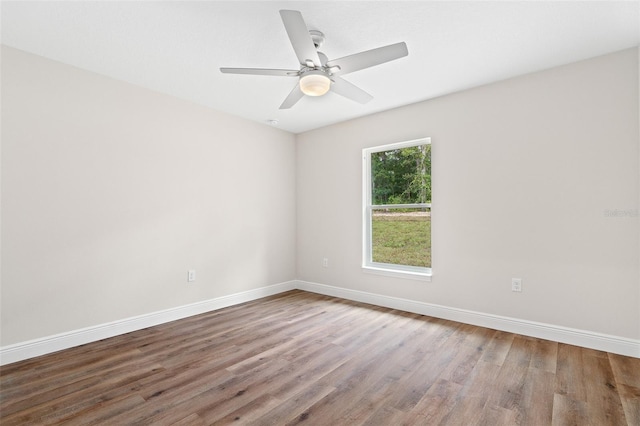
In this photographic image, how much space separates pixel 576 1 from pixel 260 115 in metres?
3.29

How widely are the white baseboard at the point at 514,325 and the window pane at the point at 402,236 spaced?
50 cm

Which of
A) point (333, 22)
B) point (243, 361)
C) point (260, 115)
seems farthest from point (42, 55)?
point (243, 361)

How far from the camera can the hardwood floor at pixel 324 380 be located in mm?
1823

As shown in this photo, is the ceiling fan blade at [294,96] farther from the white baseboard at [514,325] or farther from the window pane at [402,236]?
the white baseboard at [514,325]

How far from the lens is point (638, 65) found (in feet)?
8.25

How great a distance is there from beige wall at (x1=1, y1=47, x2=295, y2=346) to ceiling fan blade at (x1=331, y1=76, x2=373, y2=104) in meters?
2.03

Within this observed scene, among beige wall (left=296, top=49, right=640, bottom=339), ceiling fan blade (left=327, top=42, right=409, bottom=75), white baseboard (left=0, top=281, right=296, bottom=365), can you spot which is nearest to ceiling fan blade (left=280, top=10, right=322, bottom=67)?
ceiling fan blade (left=327, top=42, right=409, bottom=75)

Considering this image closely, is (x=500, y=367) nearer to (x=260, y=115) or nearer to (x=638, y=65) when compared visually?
(x=638, y=65)

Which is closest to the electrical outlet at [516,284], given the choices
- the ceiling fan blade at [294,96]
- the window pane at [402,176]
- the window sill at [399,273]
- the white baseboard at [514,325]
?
the white baseboard at [514,325]

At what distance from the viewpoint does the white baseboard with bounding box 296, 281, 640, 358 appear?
2574 mm

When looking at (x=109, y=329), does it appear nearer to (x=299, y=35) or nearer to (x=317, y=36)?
(x=299, y=35)

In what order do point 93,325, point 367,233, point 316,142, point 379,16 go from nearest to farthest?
1. point 379,16
2. point 93,325
3. point 367,233
4. point 316,142

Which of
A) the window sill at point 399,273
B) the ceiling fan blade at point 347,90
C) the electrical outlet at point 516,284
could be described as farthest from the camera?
the window sill at point 399,273


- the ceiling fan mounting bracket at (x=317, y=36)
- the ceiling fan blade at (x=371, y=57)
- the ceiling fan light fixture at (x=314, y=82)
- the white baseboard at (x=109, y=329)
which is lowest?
the white baseboard at (x=109, y=329)
